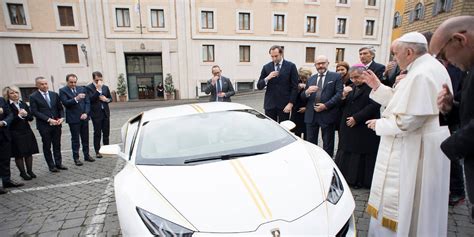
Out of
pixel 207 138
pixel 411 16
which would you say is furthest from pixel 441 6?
pixel 207 138

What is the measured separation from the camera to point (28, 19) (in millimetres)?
21859

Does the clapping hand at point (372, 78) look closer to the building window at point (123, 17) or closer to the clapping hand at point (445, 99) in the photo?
the clapping hand at point (445, 99)

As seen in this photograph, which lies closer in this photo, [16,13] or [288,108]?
[288,108]

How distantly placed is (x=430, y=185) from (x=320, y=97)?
8.15 ft

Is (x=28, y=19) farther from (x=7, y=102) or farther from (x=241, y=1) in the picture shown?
(x=7, y=102)

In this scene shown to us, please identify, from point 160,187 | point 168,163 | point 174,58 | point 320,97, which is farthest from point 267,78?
point 174,58

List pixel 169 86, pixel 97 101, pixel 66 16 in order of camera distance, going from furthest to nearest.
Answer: pixel 169 86, pixel 66 16, pixel 97 101

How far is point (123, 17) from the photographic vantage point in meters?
23.2

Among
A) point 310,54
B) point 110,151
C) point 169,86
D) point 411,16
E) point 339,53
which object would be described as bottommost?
point 169,86

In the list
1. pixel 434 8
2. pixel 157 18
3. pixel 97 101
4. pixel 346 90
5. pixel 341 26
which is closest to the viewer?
pixel 346 90

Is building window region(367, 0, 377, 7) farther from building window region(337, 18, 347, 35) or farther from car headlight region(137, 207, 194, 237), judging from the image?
car headlight region(137, 207, 194, 237)

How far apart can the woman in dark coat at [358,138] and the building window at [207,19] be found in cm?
2284

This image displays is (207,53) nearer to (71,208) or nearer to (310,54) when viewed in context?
(310,54)

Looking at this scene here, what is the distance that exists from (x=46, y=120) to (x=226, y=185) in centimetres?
460
